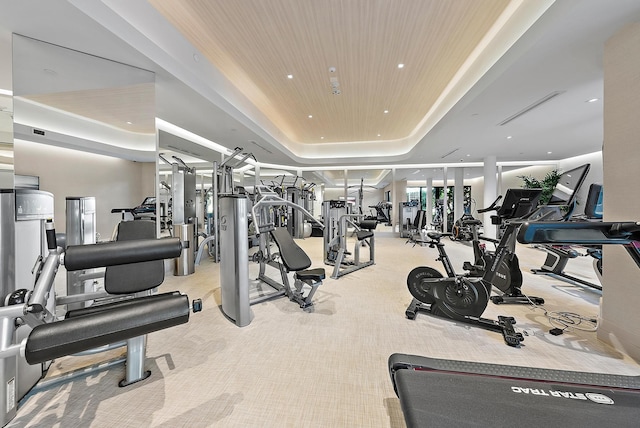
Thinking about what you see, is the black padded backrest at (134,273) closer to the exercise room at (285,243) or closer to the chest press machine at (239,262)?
the exercise room at (285,243)

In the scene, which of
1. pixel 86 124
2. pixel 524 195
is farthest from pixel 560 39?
pixel 86 124

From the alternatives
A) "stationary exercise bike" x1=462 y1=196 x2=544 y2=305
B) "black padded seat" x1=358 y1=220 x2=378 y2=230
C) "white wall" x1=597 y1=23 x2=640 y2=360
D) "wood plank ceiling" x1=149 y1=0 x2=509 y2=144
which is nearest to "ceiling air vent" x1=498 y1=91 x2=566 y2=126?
"wood plank ceiling" x1=149 y1=0 x2=509 y2=144

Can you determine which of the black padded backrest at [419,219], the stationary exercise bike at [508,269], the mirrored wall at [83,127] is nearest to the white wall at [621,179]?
the stationary exercise bike at [508,269]

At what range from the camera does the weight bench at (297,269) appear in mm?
2799

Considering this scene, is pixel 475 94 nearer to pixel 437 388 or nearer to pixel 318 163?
pixel 437 388

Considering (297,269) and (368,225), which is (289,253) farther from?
(368,225)

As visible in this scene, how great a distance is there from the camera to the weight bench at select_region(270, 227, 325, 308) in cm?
280

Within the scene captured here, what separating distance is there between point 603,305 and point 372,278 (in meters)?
2.57

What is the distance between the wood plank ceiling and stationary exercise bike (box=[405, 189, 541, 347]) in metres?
2.24

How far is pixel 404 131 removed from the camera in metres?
7.47

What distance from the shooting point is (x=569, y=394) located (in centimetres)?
108

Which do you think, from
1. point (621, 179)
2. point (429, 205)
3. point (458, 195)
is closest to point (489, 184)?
point (458, 195)

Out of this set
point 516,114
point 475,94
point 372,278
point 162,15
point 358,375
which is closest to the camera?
point 358,375

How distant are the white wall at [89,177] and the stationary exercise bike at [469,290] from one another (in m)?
3.53
